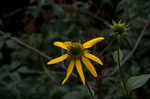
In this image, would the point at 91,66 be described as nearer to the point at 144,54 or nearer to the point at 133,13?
the point at 144,54

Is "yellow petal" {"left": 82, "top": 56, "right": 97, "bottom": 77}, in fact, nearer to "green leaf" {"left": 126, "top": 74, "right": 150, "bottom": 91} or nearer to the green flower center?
the green flower center

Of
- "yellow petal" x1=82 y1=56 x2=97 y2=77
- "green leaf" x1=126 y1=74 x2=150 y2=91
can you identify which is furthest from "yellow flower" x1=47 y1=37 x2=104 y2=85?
"green leaf" x1=126 y1=74 x2=150 y2=91

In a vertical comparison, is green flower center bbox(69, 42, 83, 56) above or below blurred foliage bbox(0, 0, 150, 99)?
above

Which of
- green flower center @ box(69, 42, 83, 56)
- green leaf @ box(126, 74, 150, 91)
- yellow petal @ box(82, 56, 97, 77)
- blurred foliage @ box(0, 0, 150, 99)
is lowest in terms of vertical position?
blurred foliage @ box(0, 0, 150, 99)

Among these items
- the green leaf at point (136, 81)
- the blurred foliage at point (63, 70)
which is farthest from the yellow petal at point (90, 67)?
the blurred foliage at point (63, 70)

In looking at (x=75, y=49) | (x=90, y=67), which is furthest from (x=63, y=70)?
(x=90, y=67)

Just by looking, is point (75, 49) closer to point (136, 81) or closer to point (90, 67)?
point (90, 67)

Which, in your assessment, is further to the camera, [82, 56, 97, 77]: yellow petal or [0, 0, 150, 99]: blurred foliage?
[0, 0, 150, 99]: blurred foliage

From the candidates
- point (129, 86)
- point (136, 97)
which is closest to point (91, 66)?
point (129, 86)
